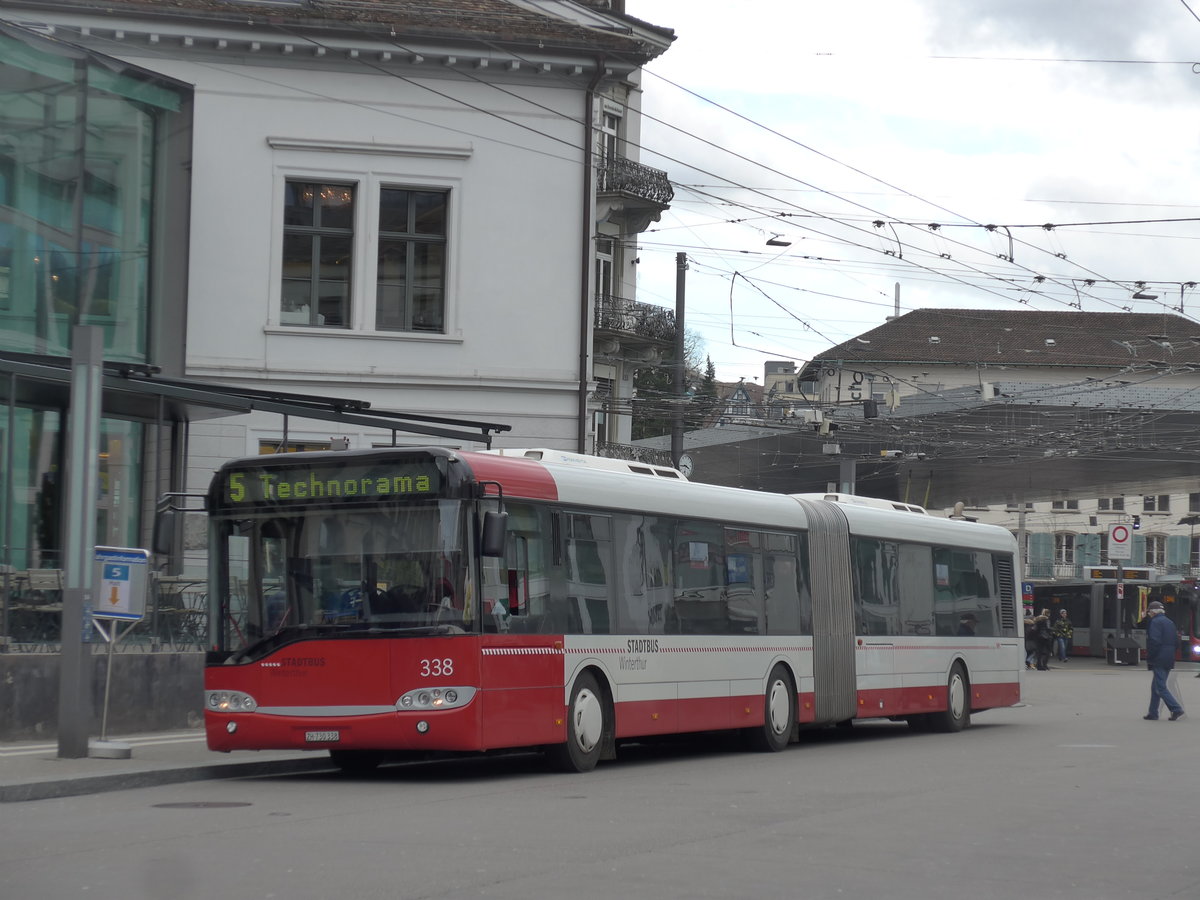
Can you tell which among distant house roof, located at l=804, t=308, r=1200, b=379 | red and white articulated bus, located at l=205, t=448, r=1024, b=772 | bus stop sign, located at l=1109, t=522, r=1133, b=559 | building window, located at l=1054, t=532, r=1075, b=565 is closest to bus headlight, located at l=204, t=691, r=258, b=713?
red and white articulated bus, located at l=205, t=448, r=1024, b=772

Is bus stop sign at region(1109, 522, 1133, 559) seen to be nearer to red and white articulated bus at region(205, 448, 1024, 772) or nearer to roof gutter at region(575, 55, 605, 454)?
roof gutter at region(575, 55, 605, 454)

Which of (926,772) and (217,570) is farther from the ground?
(217,570)

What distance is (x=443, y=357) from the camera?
27.9 meters

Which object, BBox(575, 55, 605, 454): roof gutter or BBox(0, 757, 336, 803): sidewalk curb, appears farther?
BBox(575, 55, 605, 454): roof gutter

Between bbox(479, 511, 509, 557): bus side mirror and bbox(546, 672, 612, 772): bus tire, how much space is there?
6.79 feet

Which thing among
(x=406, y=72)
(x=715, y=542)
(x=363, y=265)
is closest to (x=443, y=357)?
(x=363, y=265)

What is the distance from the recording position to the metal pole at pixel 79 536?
14398 mm

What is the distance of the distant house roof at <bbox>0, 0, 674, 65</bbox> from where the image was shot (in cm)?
2659

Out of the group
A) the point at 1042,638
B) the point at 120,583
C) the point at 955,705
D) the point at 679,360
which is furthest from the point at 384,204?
the point at 1042,638

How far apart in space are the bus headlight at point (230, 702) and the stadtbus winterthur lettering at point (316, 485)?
1.65m

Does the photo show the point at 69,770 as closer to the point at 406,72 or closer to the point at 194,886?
the point at 194,886

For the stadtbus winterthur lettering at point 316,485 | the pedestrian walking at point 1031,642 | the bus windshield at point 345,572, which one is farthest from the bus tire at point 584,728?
the pedestrian walking at point 1031,642

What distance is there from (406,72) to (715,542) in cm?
1259

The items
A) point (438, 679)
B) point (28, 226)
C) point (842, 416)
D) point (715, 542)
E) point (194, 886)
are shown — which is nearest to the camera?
point (194, 886)
